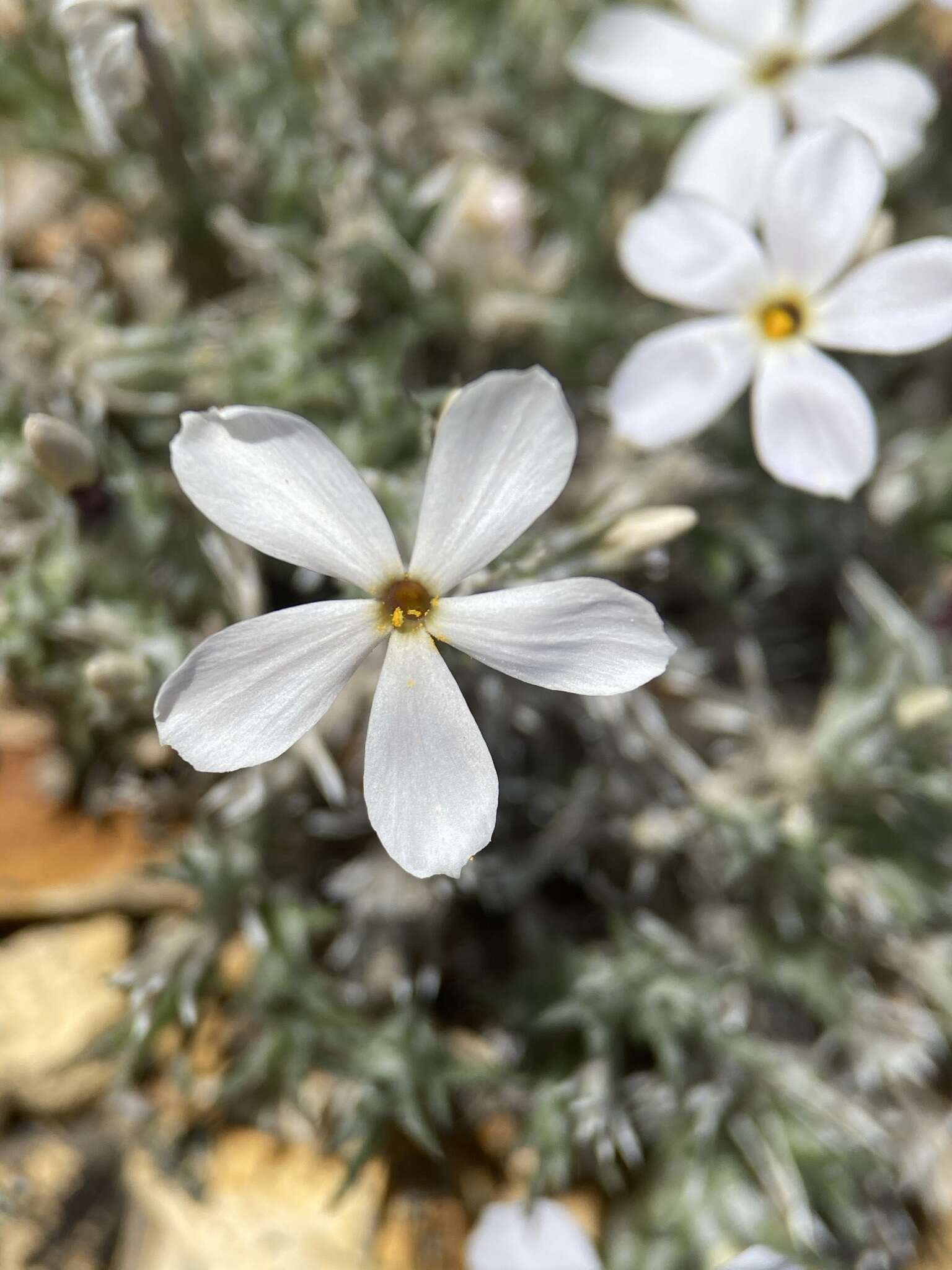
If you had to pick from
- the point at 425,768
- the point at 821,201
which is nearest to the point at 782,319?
the point at 821,201

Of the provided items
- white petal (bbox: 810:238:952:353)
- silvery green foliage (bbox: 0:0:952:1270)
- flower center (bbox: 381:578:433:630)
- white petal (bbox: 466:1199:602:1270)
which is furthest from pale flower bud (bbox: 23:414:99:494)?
white petal (bbox: 466:1199:602:1270)

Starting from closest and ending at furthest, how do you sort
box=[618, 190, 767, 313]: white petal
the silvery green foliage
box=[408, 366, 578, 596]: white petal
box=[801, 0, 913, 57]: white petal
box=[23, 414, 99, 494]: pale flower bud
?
1. box=[408, 366, 578, 596]: white petal
2. box=[23, 414, 99, 494]: pale flower bud
3. box=[618, 190, 767, 313]: white petal
4. the silvery green foliage
5. box=[801, 0, 913, 57]: white petal

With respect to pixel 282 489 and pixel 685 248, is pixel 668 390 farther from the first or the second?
pixel 282 489

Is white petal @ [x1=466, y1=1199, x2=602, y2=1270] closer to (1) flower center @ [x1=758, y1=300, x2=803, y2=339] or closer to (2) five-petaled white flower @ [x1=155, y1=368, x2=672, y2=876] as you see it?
(2) five-petaled white flower @ [x1=155, y1=368, x2=672, y2=876]

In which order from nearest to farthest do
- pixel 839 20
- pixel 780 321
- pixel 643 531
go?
1. pixel 643 531
2. pixel 780 321
3. pixel 839 20

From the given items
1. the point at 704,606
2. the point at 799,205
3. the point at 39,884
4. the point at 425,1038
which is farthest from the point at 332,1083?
the point at 799,205

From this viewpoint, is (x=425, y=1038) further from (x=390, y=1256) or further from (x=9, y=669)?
(x=9, y=669)
